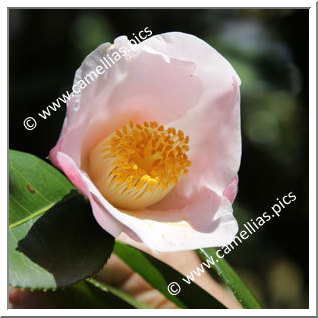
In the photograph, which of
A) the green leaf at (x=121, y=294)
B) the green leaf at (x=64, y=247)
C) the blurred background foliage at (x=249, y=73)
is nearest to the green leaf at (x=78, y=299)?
the green leaf at (x=121, y=294)

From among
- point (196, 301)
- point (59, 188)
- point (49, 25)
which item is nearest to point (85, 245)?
point (59, 188)

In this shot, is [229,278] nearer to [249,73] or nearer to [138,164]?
[138,164]

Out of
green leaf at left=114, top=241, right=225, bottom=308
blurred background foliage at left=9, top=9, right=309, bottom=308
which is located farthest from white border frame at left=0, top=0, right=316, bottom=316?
blurred background foliage at left=9, top=9, right=309, bottom=308

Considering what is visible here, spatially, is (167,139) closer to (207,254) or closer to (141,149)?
(141,149)

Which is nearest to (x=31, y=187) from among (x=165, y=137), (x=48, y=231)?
(x=48, y=231)

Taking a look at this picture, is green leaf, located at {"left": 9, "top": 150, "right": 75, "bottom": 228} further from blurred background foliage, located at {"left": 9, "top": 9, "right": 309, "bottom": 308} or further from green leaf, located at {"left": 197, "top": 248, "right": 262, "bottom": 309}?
blurred background foliage, located at {"left": 9, "top": 9, "right": 309, "bottom": 308}

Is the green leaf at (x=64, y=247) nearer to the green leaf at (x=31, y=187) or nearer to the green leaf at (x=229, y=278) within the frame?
the green leaf at (x=31, y=187)
